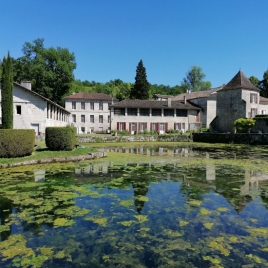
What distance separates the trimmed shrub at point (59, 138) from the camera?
57.9 ft

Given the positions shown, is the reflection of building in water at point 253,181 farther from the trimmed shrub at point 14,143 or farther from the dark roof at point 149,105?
the dark roof at point 149,105

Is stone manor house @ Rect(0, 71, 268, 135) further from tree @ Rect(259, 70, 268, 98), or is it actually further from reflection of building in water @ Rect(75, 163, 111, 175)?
reflection of building in water @ Rect(75, 163, 111, 175)

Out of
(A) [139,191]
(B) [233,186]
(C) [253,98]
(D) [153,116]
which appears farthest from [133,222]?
(D) [153,116]

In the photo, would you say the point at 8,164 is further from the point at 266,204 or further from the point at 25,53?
the point at 25,53

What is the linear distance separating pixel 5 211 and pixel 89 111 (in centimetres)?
4632

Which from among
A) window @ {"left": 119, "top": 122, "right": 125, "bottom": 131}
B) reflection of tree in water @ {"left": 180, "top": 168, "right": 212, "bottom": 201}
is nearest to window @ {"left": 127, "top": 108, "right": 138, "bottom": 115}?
window @ {"left": 119, "top": 122, "right": 125, "bottom": 131}

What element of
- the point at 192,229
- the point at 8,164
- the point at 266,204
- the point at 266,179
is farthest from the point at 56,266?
the point at 8,164

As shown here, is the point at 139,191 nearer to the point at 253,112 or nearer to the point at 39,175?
the point at 39,175

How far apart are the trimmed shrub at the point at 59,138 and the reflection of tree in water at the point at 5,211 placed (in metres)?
10.6

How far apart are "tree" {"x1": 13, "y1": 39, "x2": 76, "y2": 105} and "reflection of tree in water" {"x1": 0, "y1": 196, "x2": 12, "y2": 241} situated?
157 ft

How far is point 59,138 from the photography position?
698 inches

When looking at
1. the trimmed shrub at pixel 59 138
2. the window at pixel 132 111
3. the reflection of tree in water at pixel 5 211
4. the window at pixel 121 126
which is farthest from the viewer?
the window at pixel 132 111

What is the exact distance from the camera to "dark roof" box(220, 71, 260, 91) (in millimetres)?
40269

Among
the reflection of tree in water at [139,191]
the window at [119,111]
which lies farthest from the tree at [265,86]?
the reflection of tree in water at [139,191]
